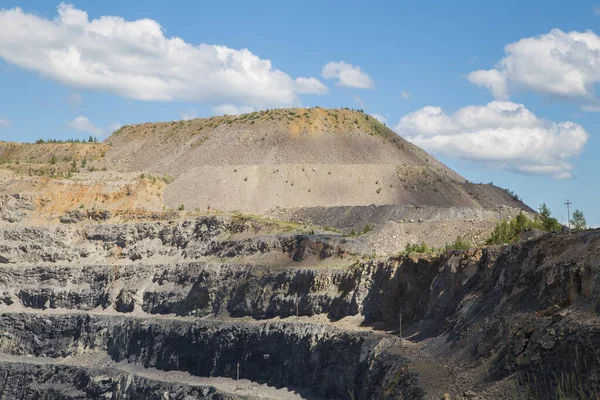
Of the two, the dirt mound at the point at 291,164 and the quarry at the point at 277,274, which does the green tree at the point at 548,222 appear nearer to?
the quarry at the point at 277,274

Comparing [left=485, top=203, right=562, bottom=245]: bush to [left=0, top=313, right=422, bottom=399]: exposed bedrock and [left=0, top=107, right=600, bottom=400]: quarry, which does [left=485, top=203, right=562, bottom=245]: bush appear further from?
[left=0, top=313, right=422, bottom=399]: exposed bedrock

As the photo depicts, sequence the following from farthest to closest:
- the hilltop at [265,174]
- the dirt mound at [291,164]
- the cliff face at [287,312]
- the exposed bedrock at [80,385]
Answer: the dirt mound at [291,164] < the hilltop at [265,174] < the exposed bedrock at [80,385] < the cliff face at [287,312]

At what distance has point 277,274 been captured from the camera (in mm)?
71250

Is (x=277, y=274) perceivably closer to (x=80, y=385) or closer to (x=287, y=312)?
(x=287, y=312)

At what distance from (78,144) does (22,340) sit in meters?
45.8

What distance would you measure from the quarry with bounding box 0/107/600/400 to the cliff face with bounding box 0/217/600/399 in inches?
5.3

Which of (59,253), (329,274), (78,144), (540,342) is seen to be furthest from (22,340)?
(540,342)

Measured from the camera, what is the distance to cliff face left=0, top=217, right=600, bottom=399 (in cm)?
3706

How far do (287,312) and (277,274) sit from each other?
4.01 m

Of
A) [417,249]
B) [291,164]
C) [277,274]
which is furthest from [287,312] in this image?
[291,164]

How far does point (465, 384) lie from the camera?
37344 millimetres

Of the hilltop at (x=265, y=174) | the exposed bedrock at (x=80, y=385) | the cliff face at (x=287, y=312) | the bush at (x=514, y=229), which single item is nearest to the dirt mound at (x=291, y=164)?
the hilltop at (x=265, y=174)

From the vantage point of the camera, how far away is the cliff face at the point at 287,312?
37062 millimetres

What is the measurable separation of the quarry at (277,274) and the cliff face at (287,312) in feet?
0.44
